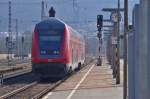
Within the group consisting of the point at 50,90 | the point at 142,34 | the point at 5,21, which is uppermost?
the point at 5,21

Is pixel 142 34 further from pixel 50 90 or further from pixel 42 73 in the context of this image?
pixel 42 73

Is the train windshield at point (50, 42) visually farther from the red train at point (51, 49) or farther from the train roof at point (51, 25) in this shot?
the train roof at point (51, 25)

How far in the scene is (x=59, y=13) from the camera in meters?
155

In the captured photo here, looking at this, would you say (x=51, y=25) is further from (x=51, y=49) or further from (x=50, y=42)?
(x=51, y=49)

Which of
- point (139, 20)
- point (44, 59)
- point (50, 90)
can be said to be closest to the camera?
point (139, 20)

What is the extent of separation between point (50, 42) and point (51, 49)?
441 millimetres

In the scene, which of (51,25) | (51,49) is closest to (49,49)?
(51,49)

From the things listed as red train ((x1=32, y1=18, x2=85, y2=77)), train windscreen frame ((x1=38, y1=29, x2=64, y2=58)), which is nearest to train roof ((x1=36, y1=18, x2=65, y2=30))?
red train ((x1=32, y1=18, x2=85, y2=77))

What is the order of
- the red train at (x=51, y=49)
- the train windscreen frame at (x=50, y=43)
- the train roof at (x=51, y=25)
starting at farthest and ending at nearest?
the train roof at (x=51, y=25), the train windscreen frame at (x=50, y=43), the red train at (x=51, y=49)

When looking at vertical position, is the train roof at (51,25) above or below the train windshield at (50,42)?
above

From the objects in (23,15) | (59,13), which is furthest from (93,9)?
(23,15)

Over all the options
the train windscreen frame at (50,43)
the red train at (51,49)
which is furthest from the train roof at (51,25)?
the train windscreen frame at (50,43)

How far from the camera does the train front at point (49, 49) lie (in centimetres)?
3322

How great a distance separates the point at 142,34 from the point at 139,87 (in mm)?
998
